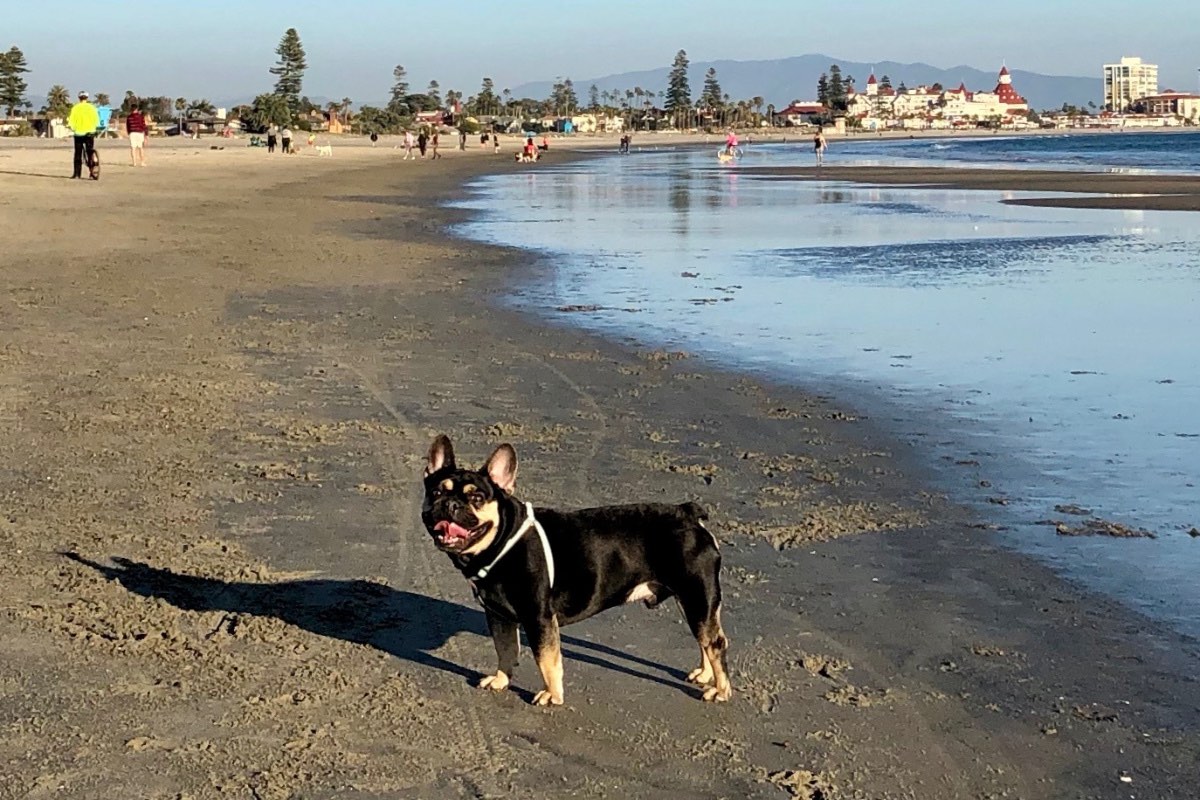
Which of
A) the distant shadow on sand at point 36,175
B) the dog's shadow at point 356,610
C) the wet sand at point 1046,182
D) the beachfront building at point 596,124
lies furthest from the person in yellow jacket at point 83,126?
the beachfront building at point 596,124

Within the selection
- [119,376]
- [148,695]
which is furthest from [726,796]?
[119,376]

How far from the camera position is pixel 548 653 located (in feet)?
15.1

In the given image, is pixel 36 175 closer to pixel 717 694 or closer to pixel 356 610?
pixel 356 610

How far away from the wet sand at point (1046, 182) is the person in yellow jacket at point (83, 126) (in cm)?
2003

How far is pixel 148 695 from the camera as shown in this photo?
4.65 metres

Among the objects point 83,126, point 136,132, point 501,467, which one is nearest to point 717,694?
point 501,467

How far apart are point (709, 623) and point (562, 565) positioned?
1.65 ft

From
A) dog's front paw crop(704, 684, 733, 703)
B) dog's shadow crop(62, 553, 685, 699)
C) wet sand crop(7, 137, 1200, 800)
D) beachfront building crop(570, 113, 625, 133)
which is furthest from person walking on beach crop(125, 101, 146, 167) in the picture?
beachfront building crop(570, 113, 625, 133)

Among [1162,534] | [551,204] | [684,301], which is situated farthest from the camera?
[551,204]

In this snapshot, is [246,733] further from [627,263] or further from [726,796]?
[627,263]

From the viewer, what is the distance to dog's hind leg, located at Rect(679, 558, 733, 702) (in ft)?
15.3

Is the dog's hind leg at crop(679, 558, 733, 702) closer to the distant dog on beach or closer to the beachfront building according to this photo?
the distant dog on beach

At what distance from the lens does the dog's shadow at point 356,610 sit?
5102mm

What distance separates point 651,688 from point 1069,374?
6792 mm
